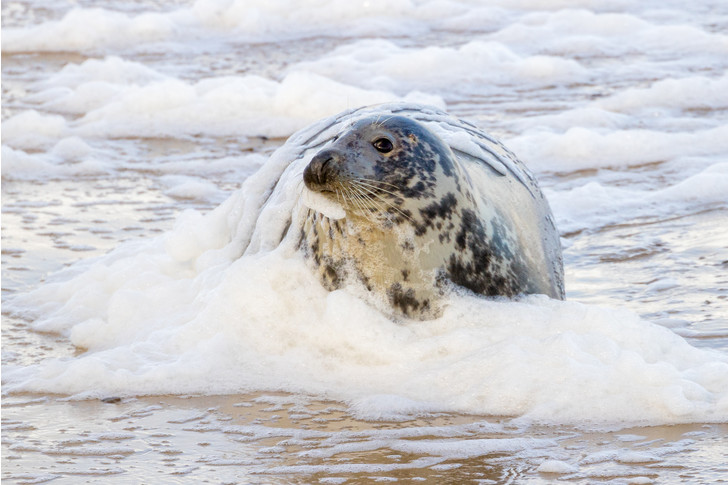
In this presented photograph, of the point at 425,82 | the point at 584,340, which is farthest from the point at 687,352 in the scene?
the point at 425,82

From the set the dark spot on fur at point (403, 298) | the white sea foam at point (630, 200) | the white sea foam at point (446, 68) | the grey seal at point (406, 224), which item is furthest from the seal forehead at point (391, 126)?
the white sea foam at point (446, 68)

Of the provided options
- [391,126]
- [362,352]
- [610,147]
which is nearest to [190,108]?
[610,147]

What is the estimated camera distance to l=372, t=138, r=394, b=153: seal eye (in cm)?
438

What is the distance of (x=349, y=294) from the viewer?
447 cm

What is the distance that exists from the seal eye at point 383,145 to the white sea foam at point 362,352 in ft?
1.80

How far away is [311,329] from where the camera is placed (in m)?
4.51

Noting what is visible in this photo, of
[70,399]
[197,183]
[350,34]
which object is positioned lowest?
[70,399]

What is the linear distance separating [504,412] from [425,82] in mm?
7737

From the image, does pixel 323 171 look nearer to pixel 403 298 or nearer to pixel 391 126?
pixel 391 126

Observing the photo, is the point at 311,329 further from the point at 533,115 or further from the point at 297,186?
the point at 533,115

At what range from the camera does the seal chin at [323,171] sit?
4191 millimetres

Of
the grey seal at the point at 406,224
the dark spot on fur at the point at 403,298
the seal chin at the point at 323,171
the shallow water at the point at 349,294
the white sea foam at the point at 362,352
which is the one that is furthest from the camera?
the dark spot on fur at the point at 403,298

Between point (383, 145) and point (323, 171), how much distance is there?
312 mm

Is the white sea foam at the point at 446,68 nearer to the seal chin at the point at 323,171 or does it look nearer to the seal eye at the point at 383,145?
the seal eye at the point at 383,145
